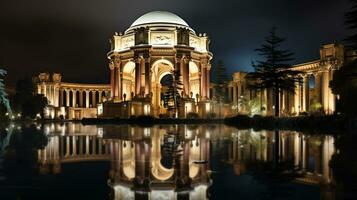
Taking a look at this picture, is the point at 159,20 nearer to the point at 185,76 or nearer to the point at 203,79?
the point at 185,76

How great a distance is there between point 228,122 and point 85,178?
35169mm

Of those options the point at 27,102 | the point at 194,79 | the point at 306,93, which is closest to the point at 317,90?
the point at 306,93

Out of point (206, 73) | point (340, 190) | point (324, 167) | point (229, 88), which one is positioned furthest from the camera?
point (229, 88)

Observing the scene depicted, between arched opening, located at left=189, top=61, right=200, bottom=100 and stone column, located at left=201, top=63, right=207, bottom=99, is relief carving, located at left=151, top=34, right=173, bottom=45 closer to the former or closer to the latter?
arched opening, located at left=189, top=61, right=200, bottom=100

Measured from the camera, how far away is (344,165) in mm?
8102

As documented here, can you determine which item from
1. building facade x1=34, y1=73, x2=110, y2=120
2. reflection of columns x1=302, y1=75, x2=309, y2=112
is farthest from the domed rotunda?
building facade x1=34, y1=73, x2=110, y2=120

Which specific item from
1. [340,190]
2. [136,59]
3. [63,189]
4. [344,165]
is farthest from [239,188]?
[136,59]

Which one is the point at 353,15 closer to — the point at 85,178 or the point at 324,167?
the point at 324,167

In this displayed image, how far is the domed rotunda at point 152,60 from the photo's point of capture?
60.6m

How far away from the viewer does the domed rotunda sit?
60594 millimetres

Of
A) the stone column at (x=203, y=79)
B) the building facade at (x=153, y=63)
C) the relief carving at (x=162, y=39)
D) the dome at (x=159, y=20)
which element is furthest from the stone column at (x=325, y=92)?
the dome at (x=159, y=20)

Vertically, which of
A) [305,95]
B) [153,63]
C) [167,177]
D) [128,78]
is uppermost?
[153,63]

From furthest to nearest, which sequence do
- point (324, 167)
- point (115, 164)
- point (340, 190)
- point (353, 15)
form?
point (353, 15), point (115, 164), point (324, 167), point (340, 190)

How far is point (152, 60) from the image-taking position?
63000 millimetres
